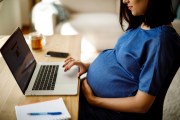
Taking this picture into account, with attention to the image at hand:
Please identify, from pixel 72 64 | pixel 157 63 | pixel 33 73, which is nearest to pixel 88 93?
pixel 72 64

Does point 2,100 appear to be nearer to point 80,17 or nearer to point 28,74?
point 28,74

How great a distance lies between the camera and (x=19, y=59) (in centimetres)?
117

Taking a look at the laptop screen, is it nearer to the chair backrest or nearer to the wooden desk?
the wooden desk

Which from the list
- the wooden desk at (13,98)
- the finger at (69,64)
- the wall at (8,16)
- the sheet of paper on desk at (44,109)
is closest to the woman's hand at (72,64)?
the finger at (69,64)

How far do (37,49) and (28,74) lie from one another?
1.31 feet

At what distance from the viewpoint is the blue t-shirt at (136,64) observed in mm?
991

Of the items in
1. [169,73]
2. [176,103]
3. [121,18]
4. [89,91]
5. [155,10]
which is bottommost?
[176,103]

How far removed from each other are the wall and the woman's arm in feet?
4.42

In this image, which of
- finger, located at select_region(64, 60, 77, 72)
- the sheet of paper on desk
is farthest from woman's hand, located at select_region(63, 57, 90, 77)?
the sheet of paper on desk

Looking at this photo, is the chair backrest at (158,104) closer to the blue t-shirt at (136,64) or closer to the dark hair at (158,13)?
the blue t-shirt at (136,64)

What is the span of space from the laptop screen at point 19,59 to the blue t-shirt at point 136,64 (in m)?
0.30

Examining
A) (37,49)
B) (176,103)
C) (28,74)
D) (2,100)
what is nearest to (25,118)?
(2,100)

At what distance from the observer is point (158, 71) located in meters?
0.99

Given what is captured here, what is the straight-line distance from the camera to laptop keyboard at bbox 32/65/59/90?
1149 millimetres
